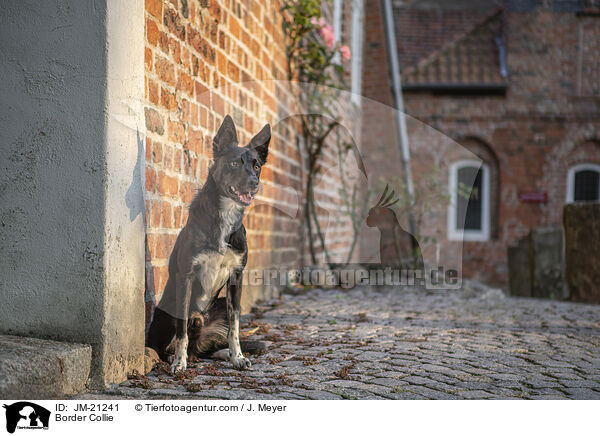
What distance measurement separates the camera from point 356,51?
35.4ft

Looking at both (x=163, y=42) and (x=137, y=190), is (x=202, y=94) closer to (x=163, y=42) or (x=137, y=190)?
(x=163, y=42)

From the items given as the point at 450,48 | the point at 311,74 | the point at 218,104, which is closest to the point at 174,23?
the point at 218,104

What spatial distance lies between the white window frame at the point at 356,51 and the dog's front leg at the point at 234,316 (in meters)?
7.76

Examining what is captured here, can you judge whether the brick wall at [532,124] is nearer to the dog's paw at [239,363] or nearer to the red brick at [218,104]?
the red brick at [218,104]

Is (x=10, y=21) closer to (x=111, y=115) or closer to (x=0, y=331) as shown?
(x=111, y=115)

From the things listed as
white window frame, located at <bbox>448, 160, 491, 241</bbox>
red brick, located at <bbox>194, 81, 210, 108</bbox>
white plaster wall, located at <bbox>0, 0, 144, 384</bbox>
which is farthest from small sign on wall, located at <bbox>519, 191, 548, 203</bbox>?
white plaster wall, located at <bbox>0, 0, 144, 384</bbox>

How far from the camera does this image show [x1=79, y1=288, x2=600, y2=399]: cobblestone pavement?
2.46 metres

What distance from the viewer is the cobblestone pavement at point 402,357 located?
2.46 m

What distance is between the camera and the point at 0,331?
242 cm

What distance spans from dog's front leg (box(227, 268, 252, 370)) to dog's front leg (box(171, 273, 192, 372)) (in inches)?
7.9

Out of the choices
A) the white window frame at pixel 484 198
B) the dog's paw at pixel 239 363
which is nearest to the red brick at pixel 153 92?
the dog's paw at pixel 239 363
